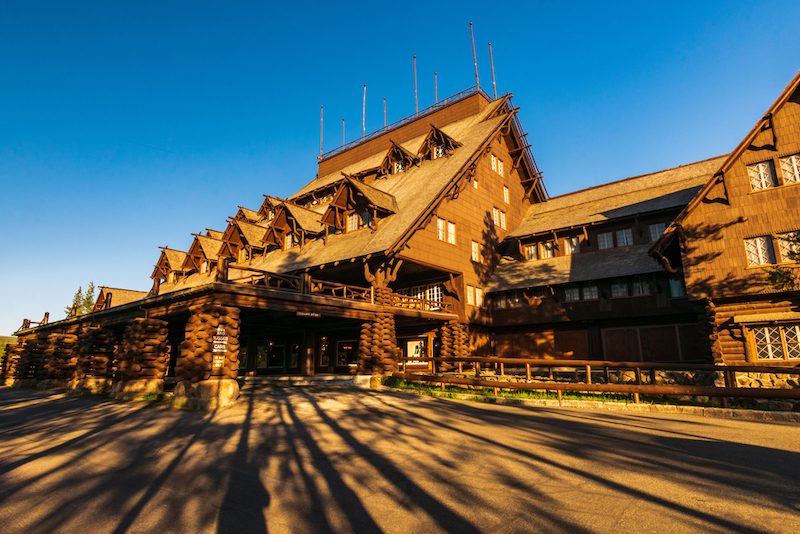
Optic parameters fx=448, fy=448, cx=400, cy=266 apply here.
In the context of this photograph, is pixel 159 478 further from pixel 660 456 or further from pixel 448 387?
pixel 448 387

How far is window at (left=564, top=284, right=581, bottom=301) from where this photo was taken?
28.0 metres

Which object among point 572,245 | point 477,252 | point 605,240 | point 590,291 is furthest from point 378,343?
point 605,240

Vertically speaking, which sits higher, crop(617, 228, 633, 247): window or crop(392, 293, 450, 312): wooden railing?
crop(617, 228, 633, 247): window

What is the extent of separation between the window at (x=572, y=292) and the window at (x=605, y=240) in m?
3.62

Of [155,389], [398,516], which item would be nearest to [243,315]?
[155,389]

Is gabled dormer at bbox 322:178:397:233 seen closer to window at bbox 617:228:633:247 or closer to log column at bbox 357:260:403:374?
log column at bbox 357:260:403:374

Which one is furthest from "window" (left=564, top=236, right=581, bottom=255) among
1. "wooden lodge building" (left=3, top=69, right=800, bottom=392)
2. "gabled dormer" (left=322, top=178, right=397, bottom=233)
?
"gabled dormer" (left=322, top=178, right=397, bottom=233)

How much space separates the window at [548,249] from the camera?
31438 mm

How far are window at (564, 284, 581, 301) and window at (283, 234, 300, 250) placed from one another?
18278 millimetres

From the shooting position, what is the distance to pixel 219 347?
601 inches

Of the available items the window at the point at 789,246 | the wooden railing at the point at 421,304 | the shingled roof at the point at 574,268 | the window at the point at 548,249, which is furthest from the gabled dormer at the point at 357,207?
the window at the point at 789,246

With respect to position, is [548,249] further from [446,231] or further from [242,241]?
[242,241]

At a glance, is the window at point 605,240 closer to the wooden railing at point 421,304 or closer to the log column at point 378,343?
the wooden railing at point 421,304

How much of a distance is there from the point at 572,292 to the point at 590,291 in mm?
1061
